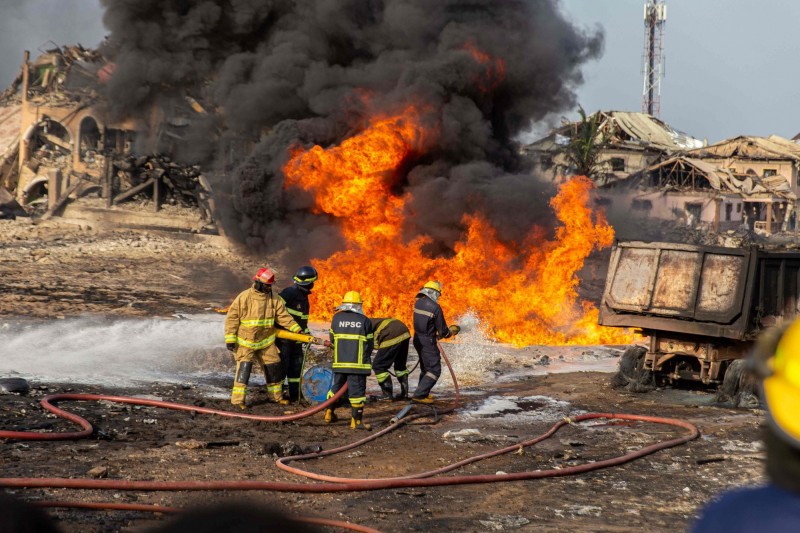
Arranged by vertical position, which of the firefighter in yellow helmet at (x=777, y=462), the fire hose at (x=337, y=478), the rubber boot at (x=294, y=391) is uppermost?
the firefighter in yellow helmet at (x=777, y=462)

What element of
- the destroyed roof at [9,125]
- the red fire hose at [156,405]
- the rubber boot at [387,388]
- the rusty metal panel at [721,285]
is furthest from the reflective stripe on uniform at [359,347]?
the destroyed roof at [9,125]

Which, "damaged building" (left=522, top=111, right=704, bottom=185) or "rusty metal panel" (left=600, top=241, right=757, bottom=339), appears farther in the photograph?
"damaged building" (left=522, top=111, right=704, bottom=185)

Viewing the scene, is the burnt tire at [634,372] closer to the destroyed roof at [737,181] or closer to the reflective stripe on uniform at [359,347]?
the reflective stripe on uniform at [359,347]

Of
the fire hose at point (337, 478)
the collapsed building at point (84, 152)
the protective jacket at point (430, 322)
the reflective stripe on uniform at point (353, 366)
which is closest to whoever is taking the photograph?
the fire hose at point (337, 478)

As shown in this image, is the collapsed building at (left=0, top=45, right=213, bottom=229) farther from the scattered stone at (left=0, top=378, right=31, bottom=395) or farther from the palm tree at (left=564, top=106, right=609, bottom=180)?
the palm tree at (left=564, top=106, right=609, bottom=180)

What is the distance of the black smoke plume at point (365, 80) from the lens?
19375mm

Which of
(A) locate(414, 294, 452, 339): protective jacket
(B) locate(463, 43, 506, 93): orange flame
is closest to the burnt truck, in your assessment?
(A) locate(414, 294, 452, 339): protective jacket

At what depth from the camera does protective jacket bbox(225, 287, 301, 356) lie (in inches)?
430

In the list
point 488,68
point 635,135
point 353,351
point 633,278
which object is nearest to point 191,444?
point 353,351

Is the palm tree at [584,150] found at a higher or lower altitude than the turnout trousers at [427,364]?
higher

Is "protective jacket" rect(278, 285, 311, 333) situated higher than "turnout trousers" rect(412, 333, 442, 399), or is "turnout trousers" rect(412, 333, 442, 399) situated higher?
"protective jacket" rect(278, 285, 311, 333)

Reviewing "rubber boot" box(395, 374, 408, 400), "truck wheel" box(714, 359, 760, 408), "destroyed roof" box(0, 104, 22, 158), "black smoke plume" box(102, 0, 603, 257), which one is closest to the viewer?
"truck wheel" box(714, 359, 760, 408)

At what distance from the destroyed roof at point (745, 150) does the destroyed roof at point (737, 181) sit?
1423 mm

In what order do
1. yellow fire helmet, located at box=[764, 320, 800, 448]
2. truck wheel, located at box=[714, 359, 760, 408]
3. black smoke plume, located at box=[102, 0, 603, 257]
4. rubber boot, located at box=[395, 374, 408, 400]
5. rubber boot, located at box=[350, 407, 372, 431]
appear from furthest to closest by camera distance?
black smoke plume, located at box=[102, 0, 603, 257], rubber boot, located at box=[395, 374, 408, 400], truck wheel, located at box=[714, 359, 760, 408], rubber boot, located at box=[350, 407, 372, 431], yellow fire helmet, located at box=[764, 320, 800, 448]
